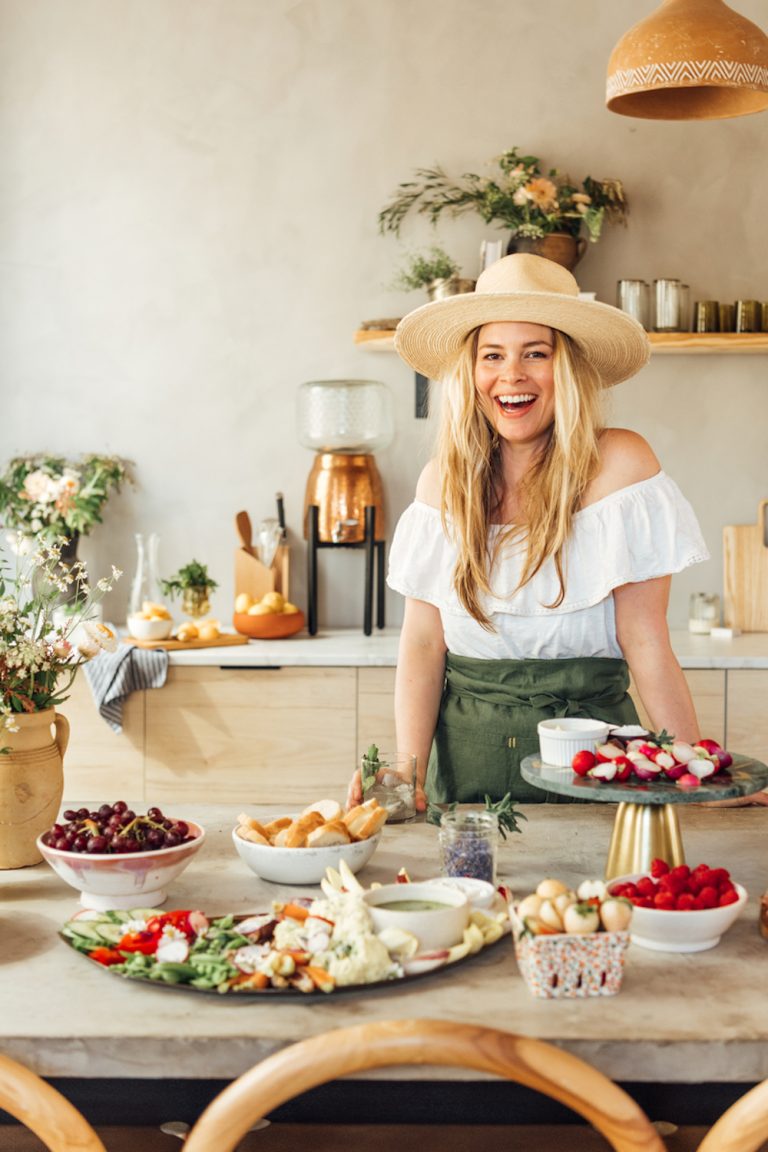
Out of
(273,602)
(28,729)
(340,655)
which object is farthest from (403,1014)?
(273,602)

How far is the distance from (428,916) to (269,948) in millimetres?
161

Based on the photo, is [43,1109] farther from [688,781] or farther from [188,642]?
[188,642]

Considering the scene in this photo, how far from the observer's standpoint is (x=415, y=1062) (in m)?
0.96

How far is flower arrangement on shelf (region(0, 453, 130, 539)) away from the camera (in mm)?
3711

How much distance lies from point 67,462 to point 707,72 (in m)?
2.48

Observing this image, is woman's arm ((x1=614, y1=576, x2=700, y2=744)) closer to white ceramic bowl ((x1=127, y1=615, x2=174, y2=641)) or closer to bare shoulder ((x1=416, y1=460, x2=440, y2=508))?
bare shoulder ((x1=416, y1=460, x2=440, y2=508))

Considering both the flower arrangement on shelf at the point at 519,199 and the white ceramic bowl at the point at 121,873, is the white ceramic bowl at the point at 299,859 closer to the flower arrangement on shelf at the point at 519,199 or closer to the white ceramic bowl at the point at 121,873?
the white ceramic bowl at the point at 121,873

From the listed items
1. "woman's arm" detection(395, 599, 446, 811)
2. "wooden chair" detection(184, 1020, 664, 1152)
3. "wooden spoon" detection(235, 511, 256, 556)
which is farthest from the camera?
"wooden spoon" detection(235, 511, 256, 556)

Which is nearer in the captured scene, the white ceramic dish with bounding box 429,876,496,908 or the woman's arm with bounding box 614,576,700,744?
the white ceramic dish with bounding box 429,876,496,908

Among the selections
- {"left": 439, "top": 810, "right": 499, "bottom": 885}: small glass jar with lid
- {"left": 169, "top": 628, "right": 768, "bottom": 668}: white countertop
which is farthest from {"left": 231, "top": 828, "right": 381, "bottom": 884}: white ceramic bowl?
{"left": 169, "top": 628, "right": 768, "bottom": 668}: white countertop

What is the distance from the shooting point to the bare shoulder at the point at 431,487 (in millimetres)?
2266

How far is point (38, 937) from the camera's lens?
1315 millimetres

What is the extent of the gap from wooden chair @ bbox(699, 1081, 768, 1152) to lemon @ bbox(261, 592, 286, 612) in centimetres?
271

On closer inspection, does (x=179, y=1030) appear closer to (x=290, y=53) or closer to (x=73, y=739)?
(x=73, y=739)
